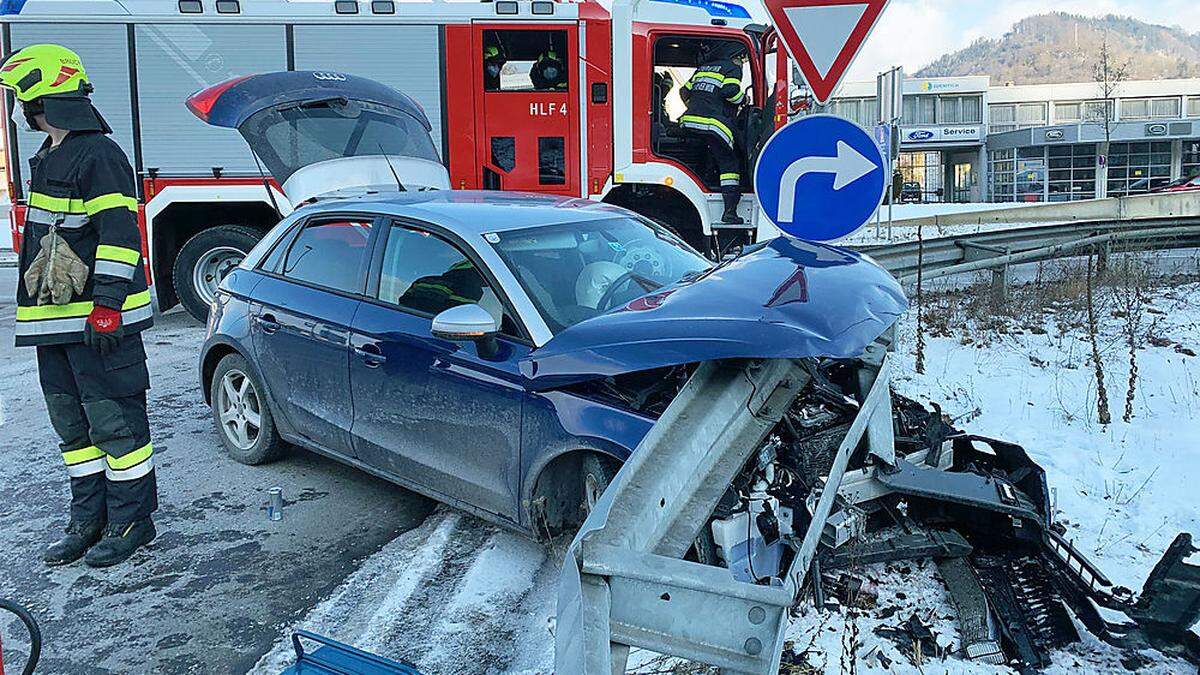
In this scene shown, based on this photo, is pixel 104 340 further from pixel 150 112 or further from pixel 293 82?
pixel 150 112

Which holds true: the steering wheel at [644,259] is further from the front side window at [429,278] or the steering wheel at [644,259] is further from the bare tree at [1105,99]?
the bare tree at [1105,99]

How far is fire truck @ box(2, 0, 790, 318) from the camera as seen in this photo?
9141 millimetres

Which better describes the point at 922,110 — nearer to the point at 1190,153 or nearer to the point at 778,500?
the point at 1190,153

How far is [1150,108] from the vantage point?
6175 cm

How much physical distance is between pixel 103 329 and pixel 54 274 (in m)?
0.29

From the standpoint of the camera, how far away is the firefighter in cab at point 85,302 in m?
3.86

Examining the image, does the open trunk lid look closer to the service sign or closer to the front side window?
the front side window

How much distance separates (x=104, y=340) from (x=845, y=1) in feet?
12.1

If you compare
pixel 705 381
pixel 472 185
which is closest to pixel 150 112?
pixel 472 185

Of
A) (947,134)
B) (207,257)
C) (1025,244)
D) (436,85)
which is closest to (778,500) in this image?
(436,85)

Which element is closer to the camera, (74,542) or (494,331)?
(494,331)

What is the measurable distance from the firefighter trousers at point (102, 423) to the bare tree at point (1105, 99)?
1371 centimetres

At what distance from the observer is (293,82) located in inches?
312

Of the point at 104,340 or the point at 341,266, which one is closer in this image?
the point at 104,340
